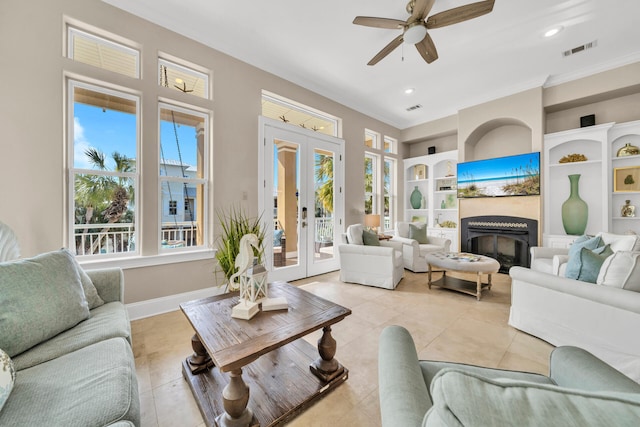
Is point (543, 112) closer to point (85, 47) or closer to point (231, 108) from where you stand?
point (231, 108)

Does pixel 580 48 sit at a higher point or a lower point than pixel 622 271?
higher

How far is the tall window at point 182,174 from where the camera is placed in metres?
2.82


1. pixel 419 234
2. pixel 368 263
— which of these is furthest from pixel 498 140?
pixel 368 263

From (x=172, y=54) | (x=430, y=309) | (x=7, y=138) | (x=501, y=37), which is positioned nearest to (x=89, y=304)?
(x=7, y=138)

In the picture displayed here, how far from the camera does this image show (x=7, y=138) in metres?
2.00

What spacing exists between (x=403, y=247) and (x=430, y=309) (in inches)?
64.3

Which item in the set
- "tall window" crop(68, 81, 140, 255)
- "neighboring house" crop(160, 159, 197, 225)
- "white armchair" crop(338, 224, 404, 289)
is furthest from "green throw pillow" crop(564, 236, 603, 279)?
"tall window" crop(68, 81, 140, 255)

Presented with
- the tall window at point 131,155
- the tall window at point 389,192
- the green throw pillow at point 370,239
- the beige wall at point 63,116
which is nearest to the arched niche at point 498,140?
the tall window at point 389,192

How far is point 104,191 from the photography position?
2488mm

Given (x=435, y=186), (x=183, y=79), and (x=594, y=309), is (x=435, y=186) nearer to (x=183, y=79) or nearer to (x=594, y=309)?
(x=594, y=309)

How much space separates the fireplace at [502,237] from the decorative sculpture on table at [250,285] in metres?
4.44

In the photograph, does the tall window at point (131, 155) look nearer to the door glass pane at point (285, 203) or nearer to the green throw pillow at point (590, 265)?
the door glass pane at point (285, 203)

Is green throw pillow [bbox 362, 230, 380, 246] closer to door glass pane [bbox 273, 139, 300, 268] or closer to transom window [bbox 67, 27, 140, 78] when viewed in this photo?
door glass pane [bbox 273, 139, 300, 268]

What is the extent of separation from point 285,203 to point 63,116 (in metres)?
2.54
